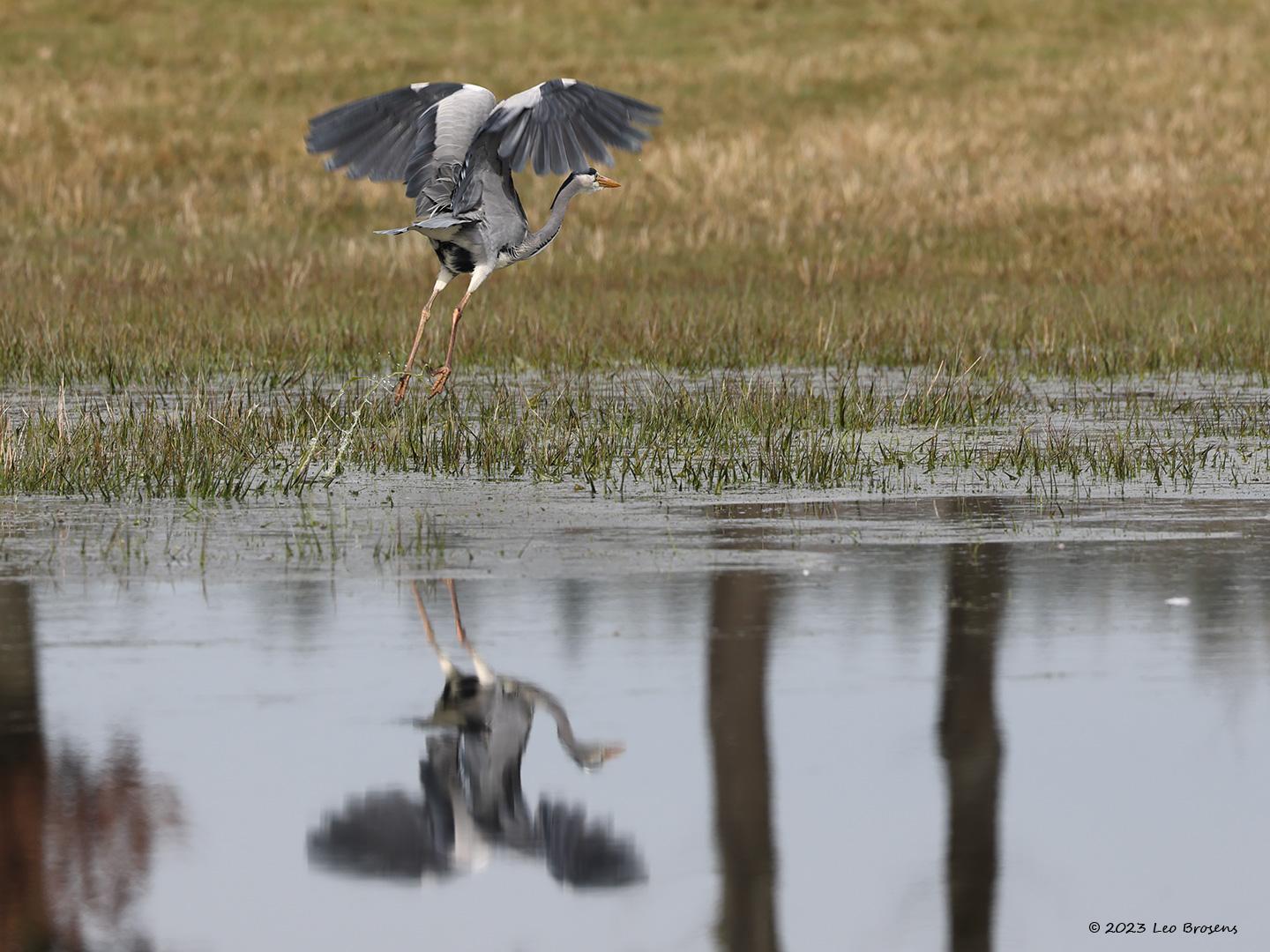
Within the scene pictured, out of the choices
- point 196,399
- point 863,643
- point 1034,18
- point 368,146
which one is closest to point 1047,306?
point 368,146

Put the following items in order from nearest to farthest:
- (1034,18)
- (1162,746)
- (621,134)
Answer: (1162,746), (621,134), (1034,18)

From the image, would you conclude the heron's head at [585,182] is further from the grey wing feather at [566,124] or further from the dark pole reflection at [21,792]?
the dark pole reflection at [21,792]

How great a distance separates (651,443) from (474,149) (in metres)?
2.52

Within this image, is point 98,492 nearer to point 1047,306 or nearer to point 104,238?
point 1047,306

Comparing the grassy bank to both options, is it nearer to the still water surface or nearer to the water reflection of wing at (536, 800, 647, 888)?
the still water surface

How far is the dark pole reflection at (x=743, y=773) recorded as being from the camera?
4566 millimetres

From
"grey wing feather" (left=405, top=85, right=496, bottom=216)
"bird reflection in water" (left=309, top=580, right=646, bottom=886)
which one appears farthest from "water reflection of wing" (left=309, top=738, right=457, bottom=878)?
"grey wing feather" (left=405, top=85, right=496, bottom=216)

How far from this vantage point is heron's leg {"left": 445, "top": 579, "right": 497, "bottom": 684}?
21.4 feet

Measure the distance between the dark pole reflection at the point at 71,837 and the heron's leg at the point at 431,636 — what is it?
106 cm

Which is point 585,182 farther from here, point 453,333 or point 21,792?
point 21,792

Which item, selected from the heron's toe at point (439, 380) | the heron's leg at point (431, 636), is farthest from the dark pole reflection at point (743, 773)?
the heron's toe at point (439, 380)

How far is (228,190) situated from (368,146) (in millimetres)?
17767

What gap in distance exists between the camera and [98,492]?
10.3 m

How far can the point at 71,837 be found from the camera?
4973 millimetres
